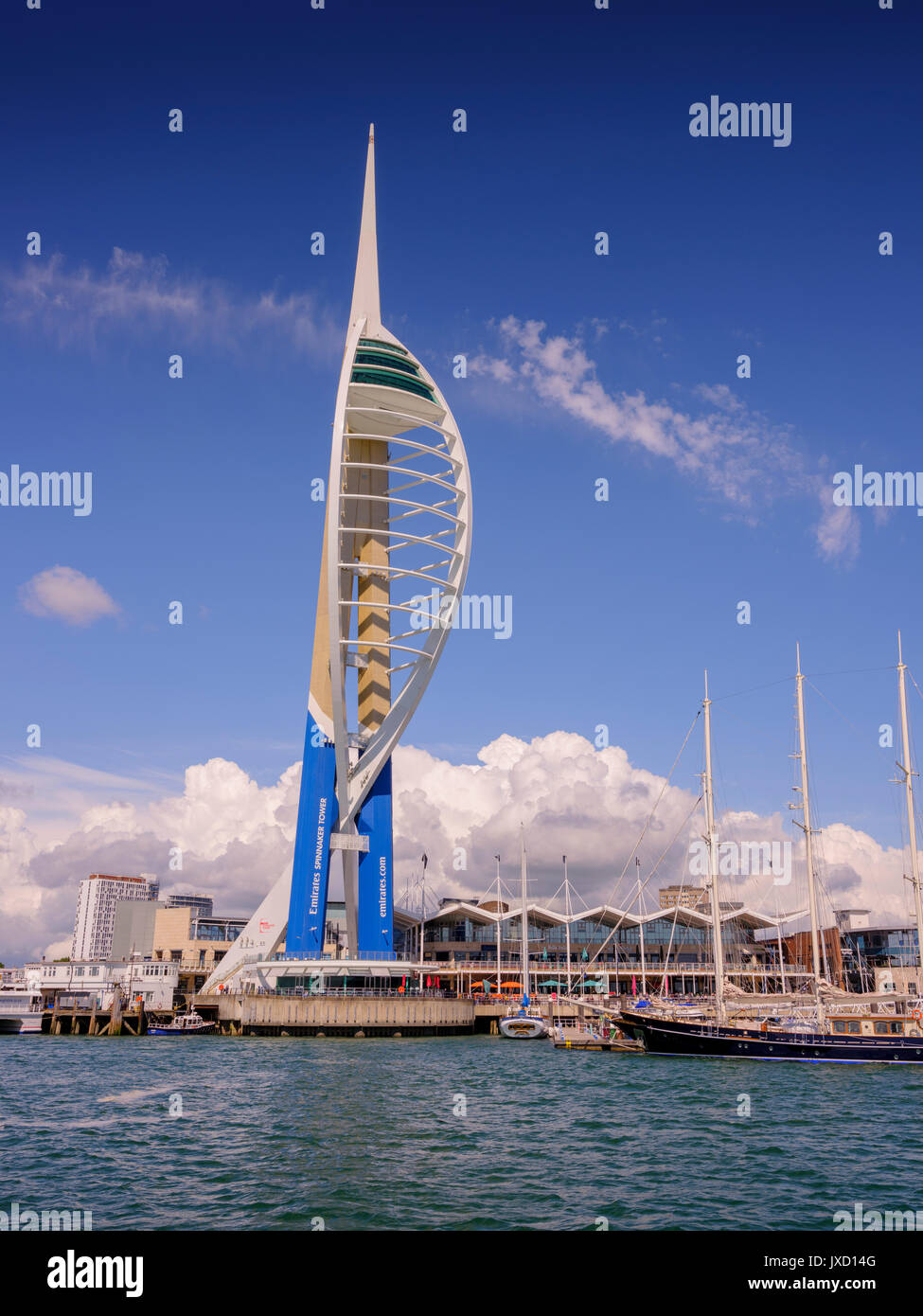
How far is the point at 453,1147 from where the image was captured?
21.3 meters

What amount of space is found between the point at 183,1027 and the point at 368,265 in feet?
206

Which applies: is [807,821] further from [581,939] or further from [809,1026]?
[581,939]

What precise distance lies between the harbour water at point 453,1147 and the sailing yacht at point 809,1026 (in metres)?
6.11

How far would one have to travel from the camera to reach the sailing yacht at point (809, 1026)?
4691 cm

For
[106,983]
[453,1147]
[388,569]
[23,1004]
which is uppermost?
[388,569]

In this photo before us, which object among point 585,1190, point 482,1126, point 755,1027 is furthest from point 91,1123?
point 755,1027

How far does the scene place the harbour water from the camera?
15.9m

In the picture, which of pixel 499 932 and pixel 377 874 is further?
pixel 499 932

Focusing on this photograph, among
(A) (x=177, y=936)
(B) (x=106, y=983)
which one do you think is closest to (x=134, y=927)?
(A) (x=177, y=936)

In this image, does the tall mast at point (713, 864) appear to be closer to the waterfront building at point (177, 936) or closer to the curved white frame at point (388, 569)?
the curved white frame at point (388, 569)

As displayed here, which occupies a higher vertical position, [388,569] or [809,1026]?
[388,569]
